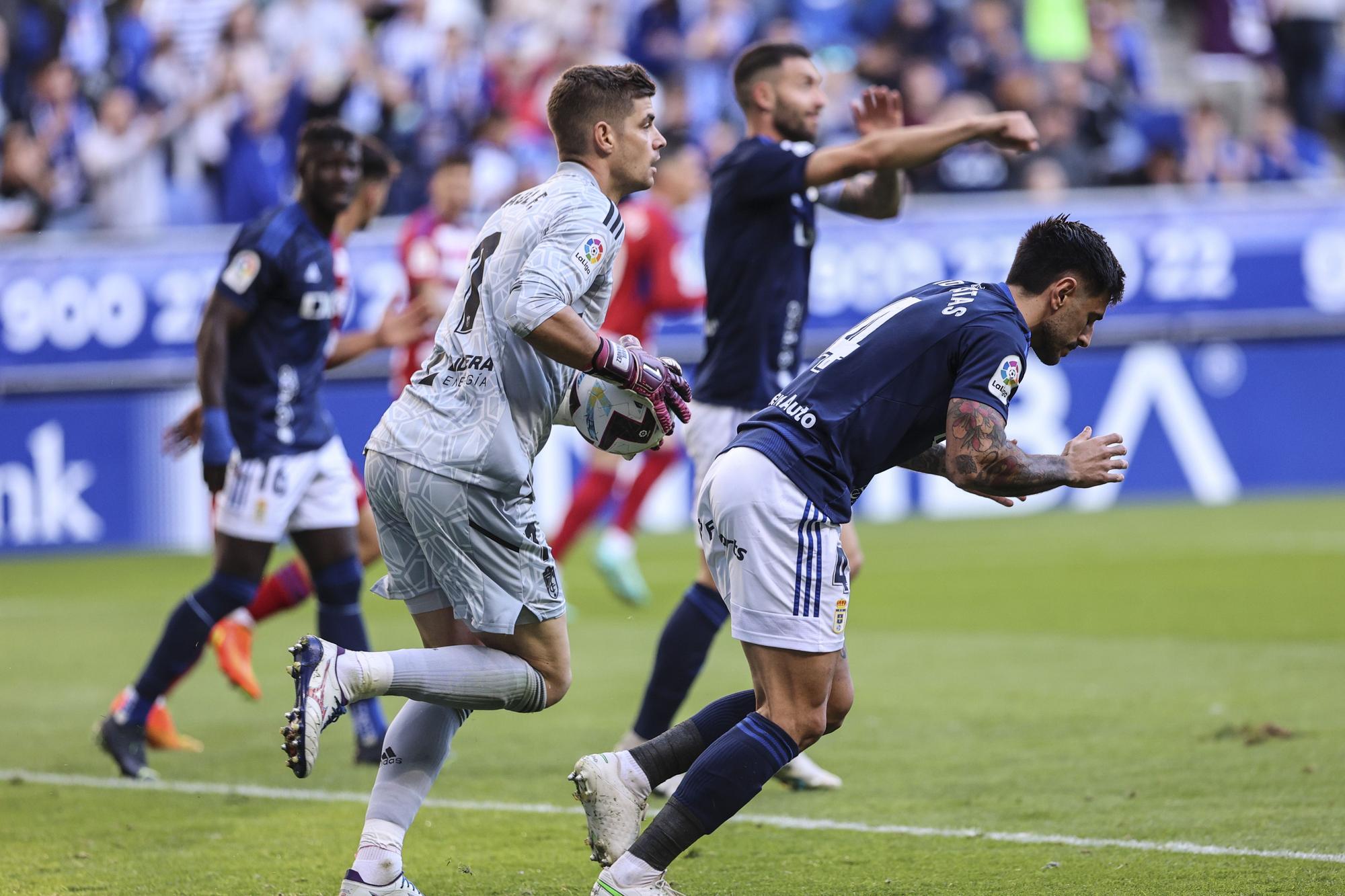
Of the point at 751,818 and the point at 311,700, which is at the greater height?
the point at 311,700

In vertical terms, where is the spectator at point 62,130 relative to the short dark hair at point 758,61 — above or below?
below

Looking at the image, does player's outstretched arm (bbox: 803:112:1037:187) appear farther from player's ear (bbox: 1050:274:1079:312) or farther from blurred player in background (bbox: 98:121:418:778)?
blurred player in background (bbox: 98:121:418:778)

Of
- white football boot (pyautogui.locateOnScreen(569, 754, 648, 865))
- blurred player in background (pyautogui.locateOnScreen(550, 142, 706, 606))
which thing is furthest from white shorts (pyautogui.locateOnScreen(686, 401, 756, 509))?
blurred player in background (pyautogui.locateOnScreen(550, 142, 706, 606))

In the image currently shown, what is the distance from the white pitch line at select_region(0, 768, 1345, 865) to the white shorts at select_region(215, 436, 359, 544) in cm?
97

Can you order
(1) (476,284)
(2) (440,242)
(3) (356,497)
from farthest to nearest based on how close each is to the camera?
1. (2) (440,242)
2. (3) (356,497)
3. (1) (476,284)

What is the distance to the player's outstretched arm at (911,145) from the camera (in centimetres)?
573

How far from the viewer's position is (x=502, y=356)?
181 inches

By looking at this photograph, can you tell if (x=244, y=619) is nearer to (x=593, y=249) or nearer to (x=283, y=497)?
(x=283, y=497)

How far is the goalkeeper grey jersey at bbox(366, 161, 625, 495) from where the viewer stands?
452 cm

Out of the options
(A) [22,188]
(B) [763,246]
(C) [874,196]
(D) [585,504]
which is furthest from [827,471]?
(A) [22,188]

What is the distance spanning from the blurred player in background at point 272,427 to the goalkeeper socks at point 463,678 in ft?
7.64

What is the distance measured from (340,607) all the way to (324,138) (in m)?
1.82

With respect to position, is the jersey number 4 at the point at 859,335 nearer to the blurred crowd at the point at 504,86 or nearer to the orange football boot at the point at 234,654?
the orange football boot at the point at 234,654

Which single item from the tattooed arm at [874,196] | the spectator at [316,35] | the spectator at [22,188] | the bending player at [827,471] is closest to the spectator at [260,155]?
the spectator at [316,35]
